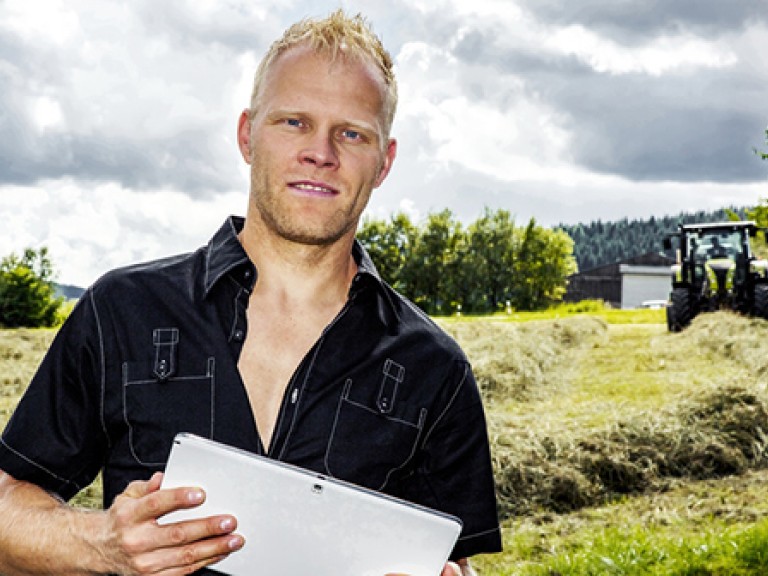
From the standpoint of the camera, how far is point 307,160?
188 centimetres

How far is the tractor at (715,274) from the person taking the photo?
16.5m

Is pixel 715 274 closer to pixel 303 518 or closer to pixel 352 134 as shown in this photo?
pixel 352 134

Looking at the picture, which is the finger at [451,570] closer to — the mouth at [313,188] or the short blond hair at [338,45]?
the mouth at [313,188]

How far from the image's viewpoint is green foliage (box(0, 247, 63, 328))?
3472 cm

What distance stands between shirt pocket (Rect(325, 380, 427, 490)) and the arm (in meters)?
0.36

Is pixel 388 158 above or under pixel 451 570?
above

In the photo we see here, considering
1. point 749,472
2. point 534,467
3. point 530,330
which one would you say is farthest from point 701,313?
point 534,467

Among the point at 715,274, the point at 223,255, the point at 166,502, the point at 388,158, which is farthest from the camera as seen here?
the point at 715,274

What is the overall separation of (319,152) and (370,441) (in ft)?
1.81

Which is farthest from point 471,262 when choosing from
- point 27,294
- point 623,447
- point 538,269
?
point 623,447

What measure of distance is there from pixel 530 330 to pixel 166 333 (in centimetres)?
1398

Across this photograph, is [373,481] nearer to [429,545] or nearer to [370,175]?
[429,545]

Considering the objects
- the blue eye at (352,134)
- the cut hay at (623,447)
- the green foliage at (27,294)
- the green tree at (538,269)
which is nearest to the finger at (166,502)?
Result: the blue eye at (352,134)

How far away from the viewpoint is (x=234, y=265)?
6.35ft
